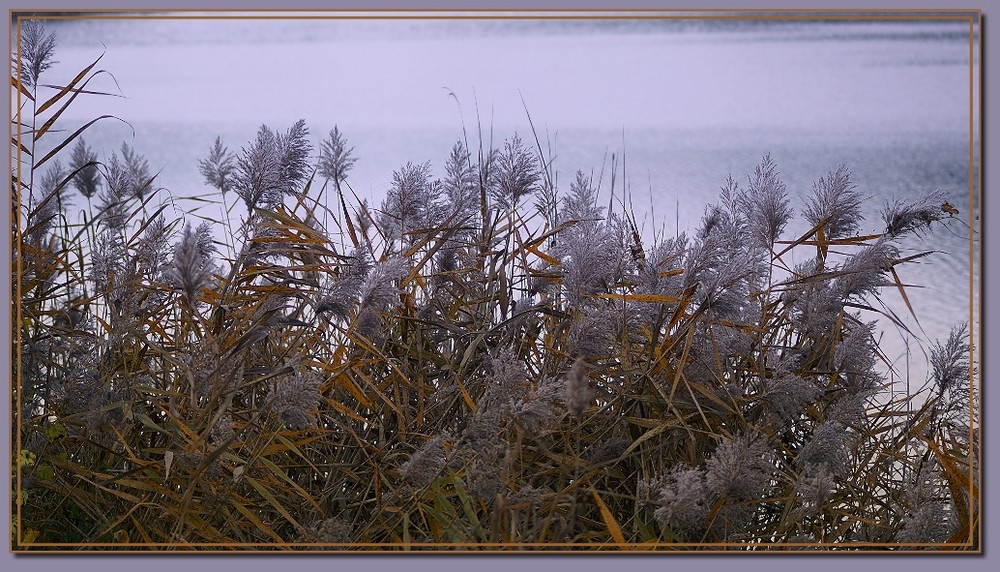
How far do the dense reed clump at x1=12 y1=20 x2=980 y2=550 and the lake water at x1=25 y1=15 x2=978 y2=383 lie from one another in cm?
8

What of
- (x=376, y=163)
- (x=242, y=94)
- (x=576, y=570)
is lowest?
(x=576, y=570)

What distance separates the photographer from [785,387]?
7.23 feet

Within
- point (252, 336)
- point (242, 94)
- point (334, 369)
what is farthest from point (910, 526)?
point (242, 94)

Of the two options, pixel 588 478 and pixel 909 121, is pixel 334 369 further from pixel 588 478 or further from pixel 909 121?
pixel 909 121

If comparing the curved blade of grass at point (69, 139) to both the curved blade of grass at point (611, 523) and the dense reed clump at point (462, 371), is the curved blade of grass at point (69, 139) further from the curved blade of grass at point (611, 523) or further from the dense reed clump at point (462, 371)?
the curved blade of grass at point (611, 523)

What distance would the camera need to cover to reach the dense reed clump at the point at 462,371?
7.13 feet

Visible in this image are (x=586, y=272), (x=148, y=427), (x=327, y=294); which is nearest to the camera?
(x=327, y=294)

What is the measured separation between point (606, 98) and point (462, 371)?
79 centimetres

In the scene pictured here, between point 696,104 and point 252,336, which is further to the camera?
point 696,104

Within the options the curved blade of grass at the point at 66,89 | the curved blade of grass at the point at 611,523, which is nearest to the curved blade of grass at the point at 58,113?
the curved blade of grass at the point at 66,89

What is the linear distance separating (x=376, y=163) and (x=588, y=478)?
927 millimetres

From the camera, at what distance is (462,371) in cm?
232

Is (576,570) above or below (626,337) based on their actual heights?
below

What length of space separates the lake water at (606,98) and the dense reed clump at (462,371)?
8cm
